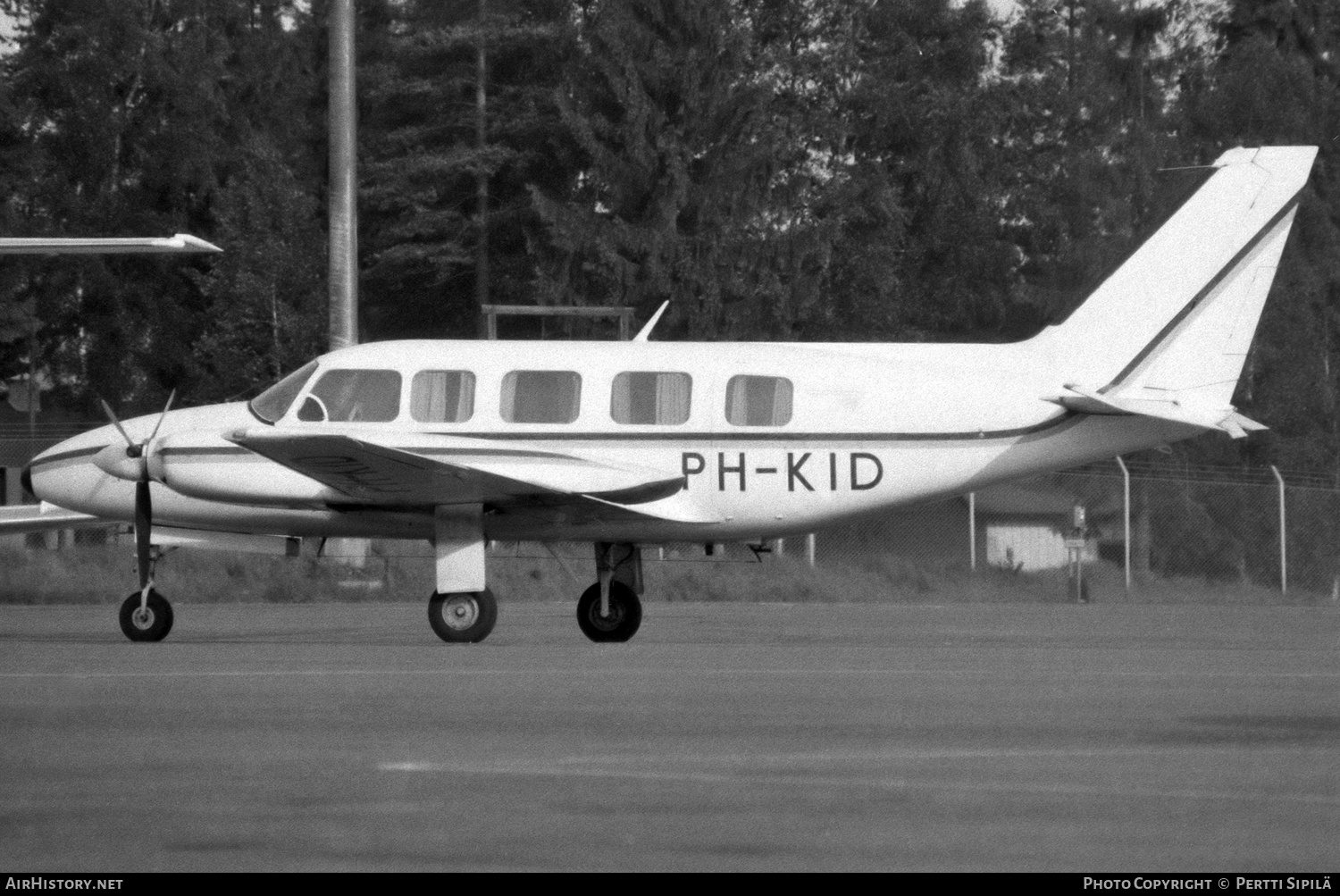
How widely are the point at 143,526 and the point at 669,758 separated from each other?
10191 millimetres

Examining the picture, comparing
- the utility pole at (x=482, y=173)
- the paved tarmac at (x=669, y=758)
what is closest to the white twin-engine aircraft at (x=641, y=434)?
the paved tarmac at (x=669, y=758)

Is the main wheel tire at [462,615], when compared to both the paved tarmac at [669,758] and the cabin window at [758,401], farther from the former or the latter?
the cabin window at [758,401]

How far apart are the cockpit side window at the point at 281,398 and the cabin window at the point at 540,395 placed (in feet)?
5.34

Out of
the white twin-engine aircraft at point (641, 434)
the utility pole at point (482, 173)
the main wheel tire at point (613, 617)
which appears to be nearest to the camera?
the white twin-engine aircraft at point (641, 434)

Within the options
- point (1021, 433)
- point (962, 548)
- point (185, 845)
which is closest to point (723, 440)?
point (1021, 433)

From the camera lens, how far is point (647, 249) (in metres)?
43.1

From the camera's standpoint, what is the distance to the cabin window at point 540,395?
17.8 metres

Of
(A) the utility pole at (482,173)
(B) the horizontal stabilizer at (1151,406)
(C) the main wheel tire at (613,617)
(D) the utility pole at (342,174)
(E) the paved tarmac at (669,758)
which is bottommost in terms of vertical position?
(E) the paved tarmac at (669,758)

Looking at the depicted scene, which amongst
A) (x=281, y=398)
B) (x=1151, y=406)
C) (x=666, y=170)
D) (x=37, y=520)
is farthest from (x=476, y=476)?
(x=666, y=170)

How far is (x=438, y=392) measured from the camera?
1792cm

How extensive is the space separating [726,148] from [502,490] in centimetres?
2876

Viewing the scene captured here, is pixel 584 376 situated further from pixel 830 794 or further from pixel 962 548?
pixel 962 548

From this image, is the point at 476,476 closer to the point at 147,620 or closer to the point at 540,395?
the point at 540,395

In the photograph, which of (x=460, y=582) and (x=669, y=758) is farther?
(x=460, y=582)
